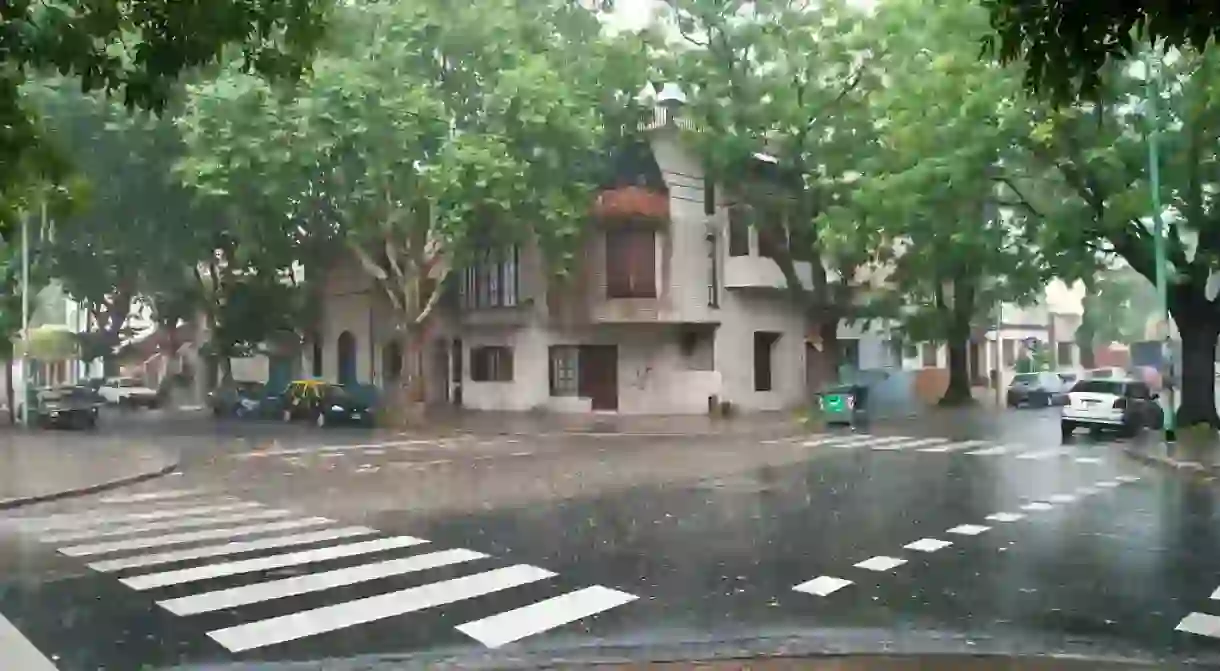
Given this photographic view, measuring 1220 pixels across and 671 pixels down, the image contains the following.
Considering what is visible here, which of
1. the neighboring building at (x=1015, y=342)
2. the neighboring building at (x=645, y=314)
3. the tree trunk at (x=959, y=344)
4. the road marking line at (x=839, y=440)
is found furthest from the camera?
the neighboring building at (x=1015, y=342)

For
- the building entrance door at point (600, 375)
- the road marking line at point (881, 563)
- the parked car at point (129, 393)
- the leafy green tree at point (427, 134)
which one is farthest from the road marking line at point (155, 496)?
the parked car at point (129, 393)

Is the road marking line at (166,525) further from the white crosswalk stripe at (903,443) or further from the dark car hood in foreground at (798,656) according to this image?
the white crosswalk stripe at (903,443)

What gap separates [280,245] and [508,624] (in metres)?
31.8

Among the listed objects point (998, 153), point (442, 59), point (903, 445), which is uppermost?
point (442, 59)

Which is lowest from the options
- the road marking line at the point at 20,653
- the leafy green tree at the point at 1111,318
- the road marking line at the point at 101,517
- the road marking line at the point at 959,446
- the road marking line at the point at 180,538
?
the road marking line at the point at 959,446

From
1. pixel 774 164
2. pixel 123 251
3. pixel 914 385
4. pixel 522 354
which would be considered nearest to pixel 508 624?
pixel 774 164

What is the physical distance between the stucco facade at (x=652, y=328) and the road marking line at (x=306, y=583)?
25.4 m

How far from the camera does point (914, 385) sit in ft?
153

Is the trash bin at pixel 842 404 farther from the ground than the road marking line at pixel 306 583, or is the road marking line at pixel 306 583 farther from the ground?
the trash bin at pixel 842 404

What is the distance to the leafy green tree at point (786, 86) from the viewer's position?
109 feet

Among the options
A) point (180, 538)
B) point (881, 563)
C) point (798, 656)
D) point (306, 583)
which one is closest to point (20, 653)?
point (306, 583)

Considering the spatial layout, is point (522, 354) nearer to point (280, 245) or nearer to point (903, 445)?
point (280, 245)

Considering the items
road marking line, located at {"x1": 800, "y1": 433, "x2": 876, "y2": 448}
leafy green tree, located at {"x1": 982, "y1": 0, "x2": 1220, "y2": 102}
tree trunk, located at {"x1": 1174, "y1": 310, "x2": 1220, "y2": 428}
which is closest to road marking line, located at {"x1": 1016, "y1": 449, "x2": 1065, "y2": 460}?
road marking line, located at {"x1": 800, "y1": 433, "x2": 876, "y2": 448}

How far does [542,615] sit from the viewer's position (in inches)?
328
